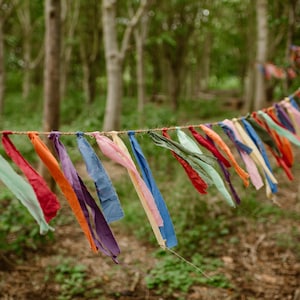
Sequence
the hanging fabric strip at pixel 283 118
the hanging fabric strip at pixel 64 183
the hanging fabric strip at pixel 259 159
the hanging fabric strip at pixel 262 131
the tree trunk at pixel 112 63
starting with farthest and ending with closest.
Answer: the tree trunk at pixel 112 63
the hanging fabric strip at pixel 283 118
the hanging fabric strip at pixel 262 131
the hanging fabric strip at pixel 259 159
the hanging fabric strip at pixel 64 183

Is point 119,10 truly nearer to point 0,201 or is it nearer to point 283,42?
point 283,42

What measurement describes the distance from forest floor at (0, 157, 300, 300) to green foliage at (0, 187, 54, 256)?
102 millimetres

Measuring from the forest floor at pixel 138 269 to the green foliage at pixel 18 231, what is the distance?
0.34 ft

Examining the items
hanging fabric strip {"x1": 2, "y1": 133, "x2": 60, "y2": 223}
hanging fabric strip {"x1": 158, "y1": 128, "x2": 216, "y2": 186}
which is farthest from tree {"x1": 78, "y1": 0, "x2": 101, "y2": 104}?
hanging fabric strip {"x1": 2, "y1": 133, "x2": 60, "y2": 223}

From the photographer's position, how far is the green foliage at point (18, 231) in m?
3.79

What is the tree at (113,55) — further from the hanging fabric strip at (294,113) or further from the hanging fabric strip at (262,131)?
the hanging fabric strip at (262,131)

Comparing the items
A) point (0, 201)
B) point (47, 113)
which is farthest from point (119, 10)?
point (0, 201)

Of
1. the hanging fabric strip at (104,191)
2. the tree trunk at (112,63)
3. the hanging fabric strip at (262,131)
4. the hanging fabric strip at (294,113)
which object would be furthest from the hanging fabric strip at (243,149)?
the tree trunk at (112,63)

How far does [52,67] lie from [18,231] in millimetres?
2075

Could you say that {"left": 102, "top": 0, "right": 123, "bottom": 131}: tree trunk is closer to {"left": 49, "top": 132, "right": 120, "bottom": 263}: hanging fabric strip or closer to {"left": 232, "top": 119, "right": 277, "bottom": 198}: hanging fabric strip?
{"left": 232, "top": 119, "right": 277, "bottom": 198}: hanging fabric strip

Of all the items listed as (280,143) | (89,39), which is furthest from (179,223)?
(89,39)

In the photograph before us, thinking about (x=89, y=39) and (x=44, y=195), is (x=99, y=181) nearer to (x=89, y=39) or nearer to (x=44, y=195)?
(x=44, y=195)

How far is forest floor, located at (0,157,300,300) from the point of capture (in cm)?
341

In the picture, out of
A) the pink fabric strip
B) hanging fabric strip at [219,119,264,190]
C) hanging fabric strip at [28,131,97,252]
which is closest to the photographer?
hanging fabric strip at [28,131,97,252]
